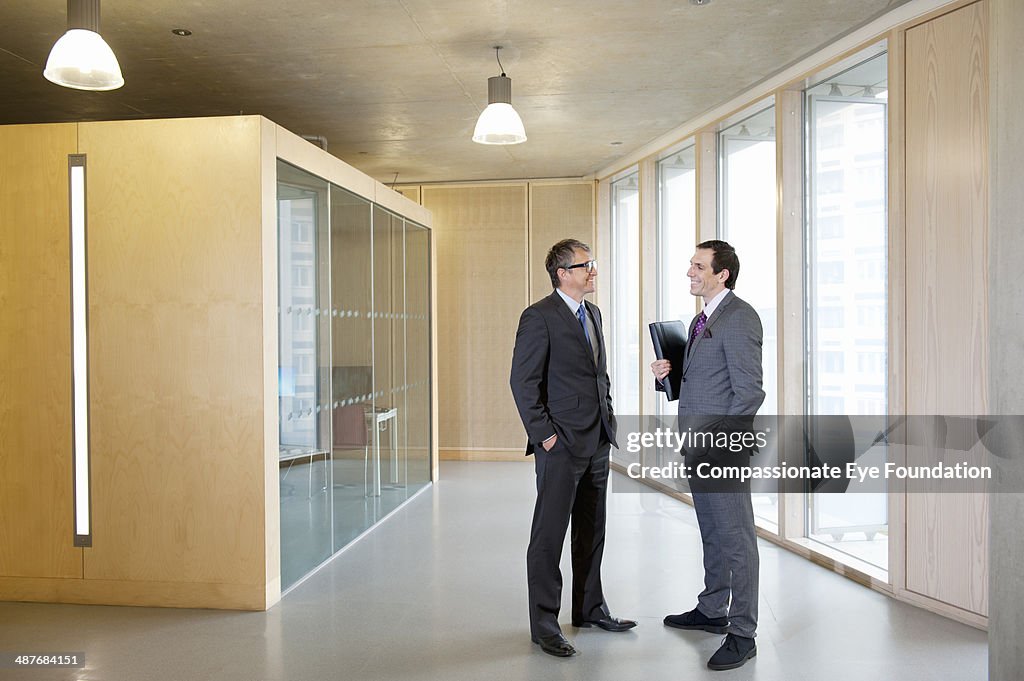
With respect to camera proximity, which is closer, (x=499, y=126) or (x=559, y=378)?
(x=559, y=378)

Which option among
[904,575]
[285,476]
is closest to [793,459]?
[904,575]

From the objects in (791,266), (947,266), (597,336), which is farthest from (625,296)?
(597,336)

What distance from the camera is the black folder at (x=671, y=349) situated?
13.5ft

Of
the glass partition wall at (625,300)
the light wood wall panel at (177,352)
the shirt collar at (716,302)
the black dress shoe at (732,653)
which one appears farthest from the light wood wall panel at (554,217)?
the black dress shoe at (732,653)

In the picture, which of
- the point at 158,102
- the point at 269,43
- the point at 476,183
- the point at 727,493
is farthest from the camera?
the point at 476,183

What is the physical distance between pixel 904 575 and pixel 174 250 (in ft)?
13.9

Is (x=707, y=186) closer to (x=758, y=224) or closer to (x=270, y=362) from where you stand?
(x=758, y=224)

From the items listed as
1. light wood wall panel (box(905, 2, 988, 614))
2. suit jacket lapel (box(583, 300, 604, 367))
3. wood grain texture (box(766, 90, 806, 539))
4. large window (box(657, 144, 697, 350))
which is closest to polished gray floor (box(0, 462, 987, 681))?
light wood wall panel (box(905, 2, 988, 614))

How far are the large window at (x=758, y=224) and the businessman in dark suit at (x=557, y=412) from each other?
Answer: 7.94ft

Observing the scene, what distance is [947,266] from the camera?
4.19m

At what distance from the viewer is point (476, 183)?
961 cm

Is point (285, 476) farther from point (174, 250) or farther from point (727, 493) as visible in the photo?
point (727, 493)

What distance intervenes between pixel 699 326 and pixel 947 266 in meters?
1.42

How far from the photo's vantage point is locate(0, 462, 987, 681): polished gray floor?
138 inches
